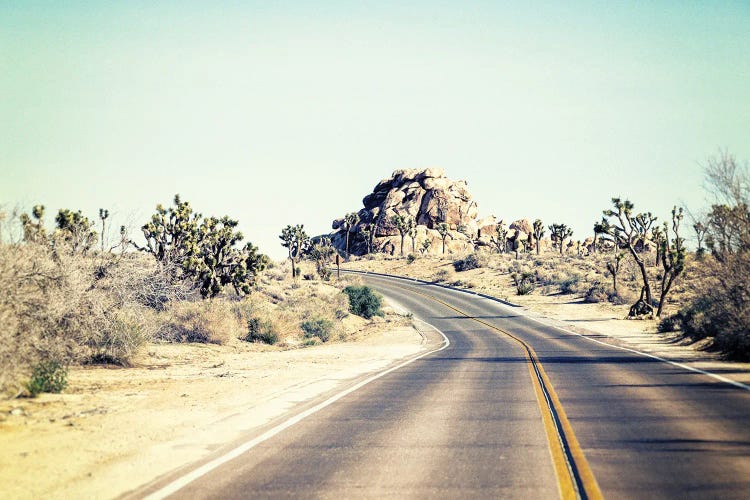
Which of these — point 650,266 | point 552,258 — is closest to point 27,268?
point 650,266

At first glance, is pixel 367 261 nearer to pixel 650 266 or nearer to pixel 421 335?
pixel 650 266

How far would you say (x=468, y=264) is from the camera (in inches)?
3885

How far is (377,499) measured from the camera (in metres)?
6.27

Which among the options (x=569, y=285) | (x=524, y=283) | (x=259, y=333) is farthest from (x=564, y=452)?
(x=524, y=283)

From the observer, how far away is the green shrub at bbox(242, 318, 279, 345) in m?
31.2

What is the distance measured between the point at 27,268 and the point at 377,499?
995cm

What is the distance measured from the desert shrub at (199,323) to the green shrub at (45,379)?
1246cm

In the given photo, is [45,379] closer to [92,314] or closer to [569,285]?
[92,314]

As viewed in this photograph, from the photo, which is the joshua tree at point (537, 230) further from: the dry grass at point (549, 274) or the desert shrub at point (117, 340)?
the desert shrub at point (117, 340)

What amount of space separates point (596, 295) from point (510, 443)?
176 ft

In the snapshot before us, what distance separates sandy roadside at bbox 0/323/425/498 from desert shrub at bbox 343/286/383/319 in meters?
28.6

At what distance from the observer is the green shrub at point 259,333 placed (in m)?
31.2

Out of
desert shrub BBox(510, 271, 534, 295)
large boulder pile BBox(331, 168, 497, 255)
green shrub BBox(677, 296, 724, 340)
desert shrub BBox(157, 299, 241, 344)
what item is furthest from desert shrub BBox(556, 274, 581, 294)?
large boulder pile BBox(331, 168, 497, 255)

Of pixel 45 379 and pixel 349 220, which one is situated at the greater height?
pixel 349 220
